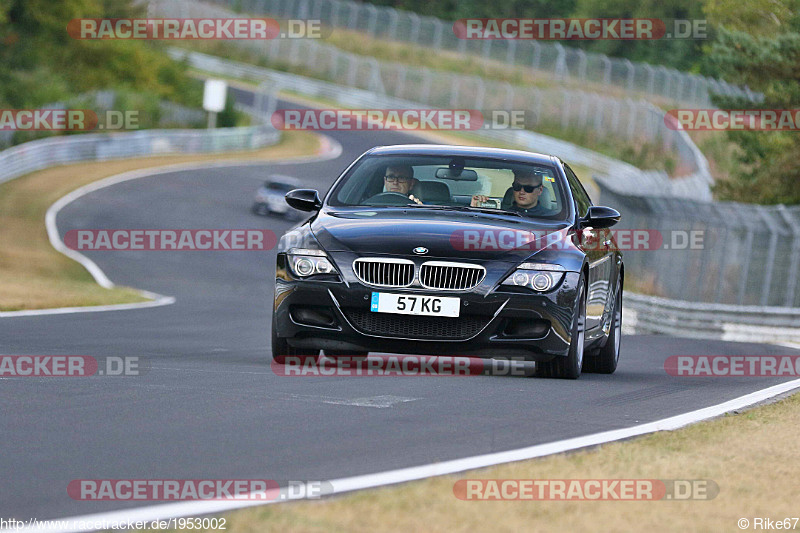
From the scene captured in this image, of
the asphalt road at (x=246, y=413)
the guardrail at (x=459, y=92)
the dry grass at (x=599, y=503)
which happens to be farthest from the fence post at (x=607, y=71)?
the dry grass at (x=599, y=503)

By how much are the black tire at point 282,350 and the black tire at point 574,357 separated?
1.60 meters

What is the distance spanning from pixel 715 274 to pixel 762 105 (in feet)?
16.4

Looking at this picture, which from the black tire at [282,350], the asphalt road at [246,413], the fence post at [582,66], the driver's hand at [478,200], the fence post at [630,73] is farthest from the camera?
the fence post at [582,66]

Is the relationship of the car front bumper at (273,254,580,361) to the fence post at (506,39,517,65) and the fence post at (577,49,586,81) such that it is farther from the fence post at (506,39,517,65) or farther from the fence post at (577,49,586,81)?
the fence post at (506,39,517,65)

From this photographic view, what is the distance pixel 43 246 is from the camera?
3006 centimetres

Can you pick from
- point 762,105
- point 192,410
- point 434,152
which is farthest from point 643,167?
point 192,410

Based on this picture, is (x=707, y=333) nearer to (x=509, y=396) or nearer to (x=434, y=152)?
(x=434, y=152)

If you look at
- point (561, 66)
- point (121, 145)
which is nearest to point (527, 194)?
point (121, 145)

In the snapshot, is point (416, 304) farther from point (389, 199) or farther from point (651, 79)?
point (651, 79)

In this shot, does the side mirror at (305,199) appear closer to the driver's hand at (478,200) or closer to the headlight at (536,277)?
the driver's hand at (478,200)

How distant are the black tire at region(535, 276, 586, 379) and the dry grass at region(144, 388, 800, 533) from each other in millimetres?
2605

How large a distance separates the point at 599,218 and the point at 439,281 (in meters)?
1.67

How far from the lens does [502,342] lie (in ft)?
31.1

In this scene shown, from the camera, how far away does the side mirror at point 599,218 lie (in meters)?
10.5
